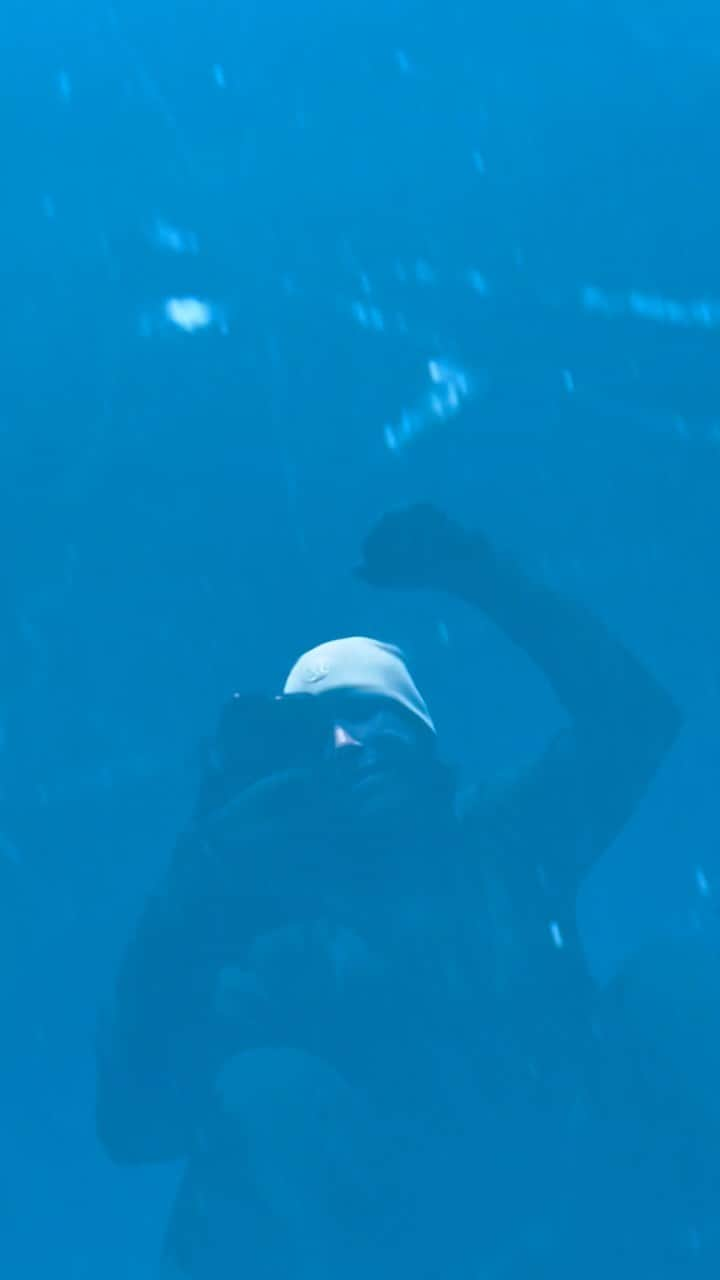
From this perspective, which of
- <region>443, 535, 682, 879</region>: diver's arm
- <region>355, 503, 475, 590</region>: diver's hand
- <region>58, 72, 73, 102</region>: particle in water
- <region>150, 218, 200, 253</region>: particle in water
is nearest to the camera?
<region>443, 535, 682, 879</region>: diver's arm

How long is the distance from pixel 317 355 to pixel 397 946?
151cm

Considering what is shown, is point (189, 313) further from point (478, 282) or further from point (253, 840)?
point (253, 840)

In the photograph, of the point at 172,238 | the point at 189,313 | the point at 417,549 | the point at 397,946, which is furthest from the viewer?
the point at 189,313

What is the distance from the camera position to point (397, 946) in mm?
2146

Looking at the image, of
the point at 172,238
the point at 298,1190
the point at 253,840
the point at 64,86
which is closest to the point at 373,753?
the point at 253,840

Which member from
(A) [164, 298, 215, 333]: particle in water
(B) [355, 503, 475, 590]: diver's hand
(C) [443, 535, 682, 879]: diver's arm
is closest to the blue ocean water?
(A) [164, 298, 215, 333]: particle in water

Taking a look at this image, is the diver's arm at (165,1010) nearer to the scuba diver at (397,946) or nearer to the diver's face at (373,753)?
the scuba diver at (397,946)

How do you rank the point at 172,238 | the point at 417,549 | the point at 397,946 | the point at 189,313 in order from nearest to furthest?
the point at 397,946 < the point at 417,549 < the point at 172,238 < the point at 189,313

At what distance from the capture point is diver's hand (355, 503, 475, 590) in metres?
2.32

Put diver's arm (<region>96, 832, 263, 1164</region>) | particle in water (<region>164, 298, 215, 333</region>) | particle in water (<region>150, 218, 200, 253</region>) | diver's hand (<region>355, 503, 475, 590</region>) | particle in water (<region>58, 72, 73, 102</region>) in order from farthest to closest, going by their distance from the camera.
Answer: particle in water (<region>164, 298, 215, 333</region>)
particle in water (<region>150, 218, 200, 253</region>)
particle in water (<region>58, 72, 73, 102</region>)
diver's hand (<region>355, 503, 475, 590</region>)
diver's arm (<region>96, 832, 263, 1164</region>)

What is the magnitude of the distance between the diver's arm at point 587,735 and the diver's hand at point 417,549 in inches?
6.3

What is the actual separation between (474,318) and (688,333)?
1.78ft

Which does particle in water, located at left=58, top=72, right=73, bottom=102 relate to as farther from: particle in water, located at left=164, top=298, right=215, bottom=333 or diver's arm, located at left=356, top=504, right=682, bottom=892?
diver's arm, located at left=356, top=504, right=682, bottom=892

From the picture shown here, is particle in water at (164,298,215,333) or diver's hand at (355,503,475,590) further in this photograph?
particle in water at (164,298,215,333)
